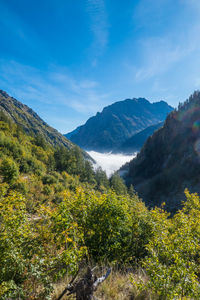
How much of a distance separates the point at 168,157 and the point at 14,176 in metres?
103

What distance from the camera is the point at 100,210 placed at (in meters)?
7.18

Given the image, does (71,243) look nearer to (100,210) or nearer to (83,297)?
(83,297)

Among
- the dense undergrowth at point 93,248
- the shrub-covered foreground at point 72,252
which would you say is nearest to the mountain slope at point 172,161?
the dense undergrowth at point 93,248

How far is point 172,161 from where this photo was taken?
9888cm

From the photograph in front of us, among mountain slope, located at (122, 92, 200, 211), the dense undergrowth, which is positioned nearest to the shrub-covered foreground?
the dense undergrowth

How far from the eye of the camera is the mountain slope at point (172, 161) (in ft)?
249

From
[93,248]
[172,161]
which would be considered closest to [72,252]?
[93,248]

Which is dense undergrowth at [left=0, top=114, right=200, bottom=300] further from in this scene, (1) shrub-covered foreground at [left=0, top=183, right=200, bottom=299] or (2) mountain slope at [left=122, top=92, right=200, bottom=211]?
(2) mountain slope at [left=122, top=92, right=200, bottom=211]

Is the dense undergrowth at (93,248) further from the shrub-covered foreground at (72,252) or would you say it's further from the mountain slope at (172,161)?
the mountain slope at (172,161)

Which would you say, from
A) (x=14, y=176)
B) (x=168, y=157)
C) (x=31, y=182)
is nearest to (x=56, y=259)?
(x=14, y=176)

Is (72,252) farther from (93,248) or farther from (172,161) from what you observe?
(172,161)

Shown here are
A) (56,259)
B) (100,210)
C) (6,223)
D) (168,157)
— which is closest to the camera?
(56,259)

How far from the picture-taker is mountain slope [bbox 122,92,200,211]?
75875 millimetres

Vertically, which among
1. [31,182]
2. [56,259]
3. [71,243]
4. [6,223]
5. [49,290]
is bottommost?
[49,290]
